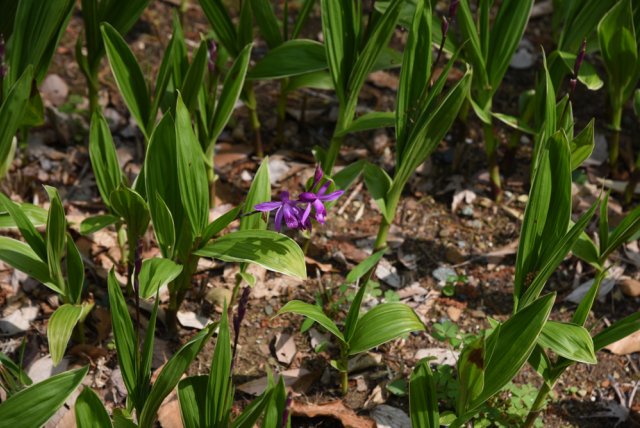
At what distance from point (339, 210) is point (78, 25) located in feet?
5.59

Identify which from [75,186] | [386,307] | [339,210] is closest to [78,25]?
[75,186]


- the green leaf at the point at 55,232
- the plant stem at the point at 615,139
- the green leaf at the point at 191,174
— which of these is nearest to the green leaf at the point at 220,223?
the green leaf at the point at 191,174

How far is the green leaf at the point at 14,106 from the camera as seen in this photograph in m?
2.31

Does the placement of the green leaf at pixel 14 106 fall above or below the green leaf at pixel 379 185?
above

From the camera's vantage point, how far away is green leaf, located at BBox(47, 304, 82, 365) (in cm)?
211

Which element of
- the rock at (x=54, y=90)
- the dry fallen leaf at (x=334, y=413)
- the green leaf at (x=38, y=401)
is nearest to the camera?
the green leaf at (x=38, y=401)

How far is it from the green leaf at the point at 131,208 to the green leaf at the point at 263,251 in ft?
0.72

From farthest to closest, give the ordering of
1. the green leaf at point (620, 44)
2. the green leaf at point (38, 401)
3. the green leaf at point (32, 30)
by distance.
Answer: the green leaf at point (620, 44)
the green leaf at point (32, 30)
the green leaf at point (38, 401)

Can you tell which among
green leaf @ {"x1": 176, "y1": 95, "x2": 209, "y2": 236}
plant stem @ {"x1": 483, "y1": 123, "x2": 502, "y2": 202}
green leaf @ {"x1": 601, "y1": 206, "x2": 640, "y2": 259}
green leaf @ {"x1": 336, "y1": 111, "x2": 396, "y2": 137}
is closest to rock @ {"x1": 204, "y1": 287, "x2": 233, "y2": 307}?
green leaf @ {"x1": 176, "y1": 95, "x2": 209, "y2": 236}

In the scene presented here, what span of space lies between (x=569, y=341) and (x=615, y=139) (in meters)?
1.32

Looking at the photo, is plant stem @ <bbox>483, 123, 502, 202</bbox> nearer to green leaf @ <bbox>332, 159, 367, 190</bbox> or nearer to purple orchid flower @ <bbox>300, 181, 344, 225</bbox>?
green leaf @ <bbox>332, 159, 367, 190</bbox>

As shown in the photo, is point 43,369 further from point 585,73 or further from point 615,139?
point 615,139

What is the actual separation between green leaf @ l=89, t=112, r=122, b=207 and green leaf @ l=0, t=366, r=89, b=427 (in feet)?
2.68

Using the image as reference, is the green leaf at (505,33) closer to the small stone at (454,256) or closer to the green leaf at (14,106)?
the small stone at (454,256)
